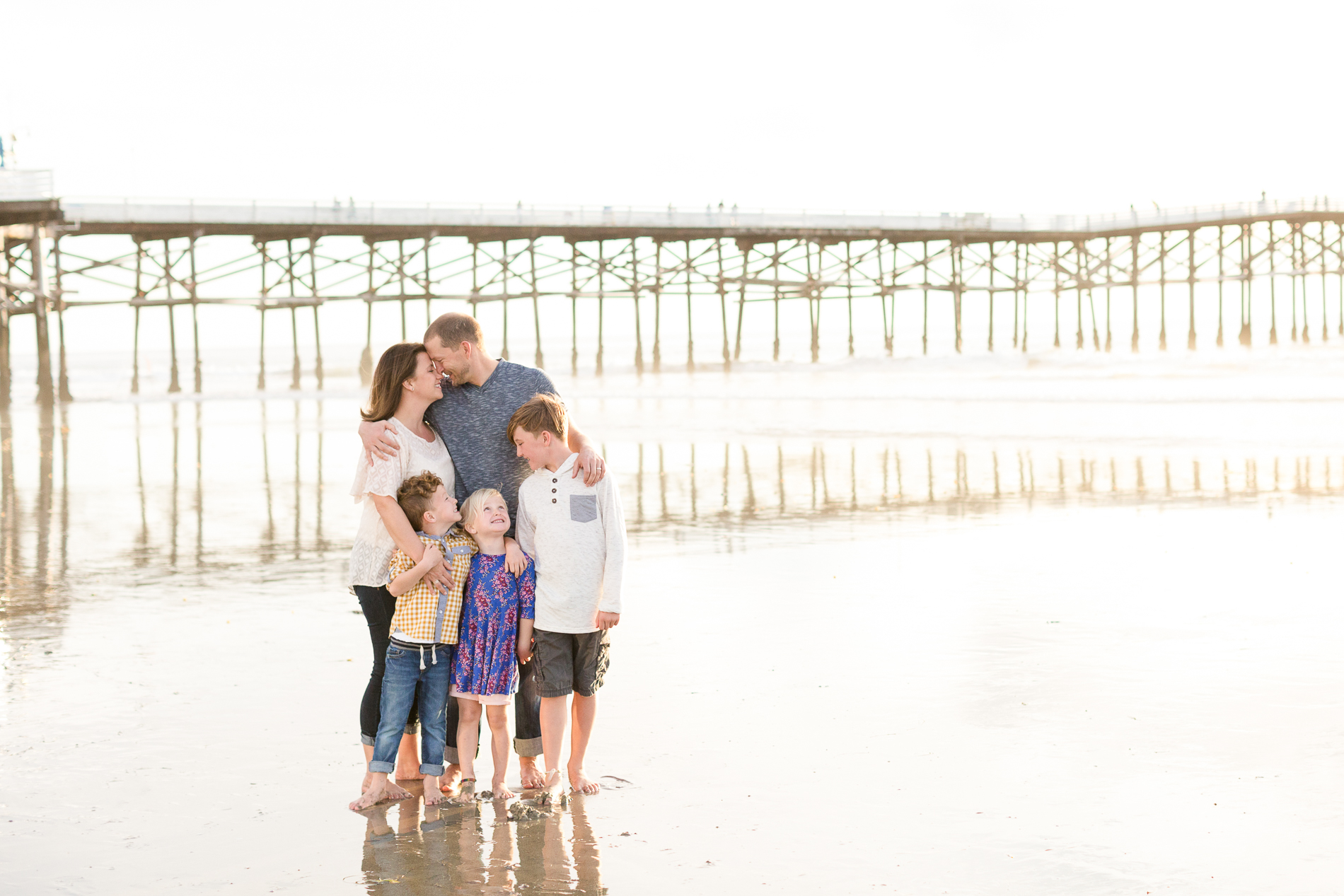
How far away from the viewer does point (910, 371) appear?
37.8m

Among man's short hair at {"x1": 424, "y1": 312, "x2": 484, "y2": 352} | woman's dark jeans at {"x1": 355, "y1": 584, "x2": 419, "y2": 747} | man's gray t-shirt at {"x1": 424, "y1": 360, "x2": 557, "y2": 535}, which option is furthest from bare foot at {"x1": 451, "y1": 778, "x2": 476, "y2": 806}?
man's short hair at {"x1": 424, "y1": 312, "x2": 484, "y2": 352}

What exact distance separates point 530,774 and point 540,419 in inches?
41.5

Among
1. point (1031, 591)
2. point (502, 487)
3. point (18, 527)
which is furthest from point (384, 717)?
point (18, 527)

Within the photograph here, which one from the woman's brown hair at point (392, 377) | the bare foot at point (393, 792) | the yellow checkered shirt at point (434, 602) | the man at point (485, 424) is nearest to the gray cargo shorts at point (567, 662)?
the man at point (485, 424)

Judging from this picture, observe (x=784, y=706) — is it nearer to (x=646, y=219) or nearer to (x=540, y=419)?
(x=540, y=419)

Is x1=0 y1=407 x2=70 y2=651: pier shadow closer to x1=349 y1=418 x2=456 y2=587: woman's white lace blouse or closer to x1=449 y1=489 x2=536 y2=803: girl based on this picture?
x1=349 y1=418 x2=456 y2=587: woman's white lace blouse

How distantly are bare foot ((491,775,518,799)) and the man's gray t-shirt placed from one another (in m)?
0.71

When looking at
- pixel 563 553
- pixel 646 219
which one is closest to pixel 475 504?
A: pixel 563 553

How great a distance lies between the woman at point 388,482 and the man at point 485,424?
0.05 metres

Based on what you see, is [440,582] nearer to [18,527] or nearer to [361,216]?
[18,527]

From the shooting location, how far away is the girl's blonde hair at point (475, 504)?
12.8 ft

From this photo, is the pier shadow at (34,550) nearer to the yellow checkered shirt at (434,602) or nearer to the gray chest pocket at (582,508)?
the yellow checkered shirt at (434,602)

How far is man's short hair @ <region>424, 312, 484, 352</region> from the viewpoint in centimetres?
392

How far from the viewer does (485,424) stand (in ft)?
13.2
